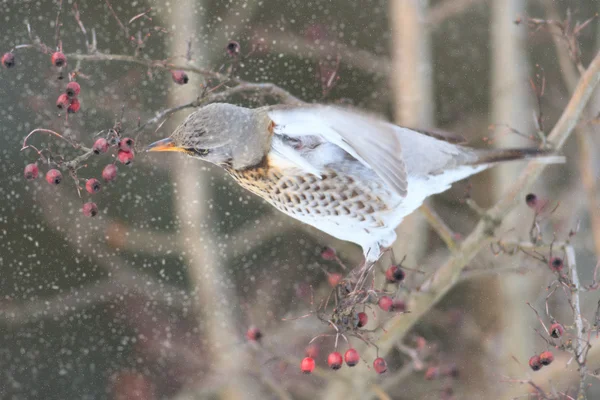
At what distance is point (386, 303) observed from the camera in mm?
960

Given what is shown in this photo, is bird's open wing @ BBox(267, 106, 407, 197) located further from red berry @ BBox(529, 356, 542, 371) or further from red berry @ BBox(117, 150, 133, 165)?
red berry @ BBox(529, 356, 542, 371)

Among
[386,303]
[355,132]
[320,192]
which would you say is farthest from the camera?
[386,303]

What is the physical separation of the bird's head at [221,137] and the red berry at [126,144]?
0.06ft

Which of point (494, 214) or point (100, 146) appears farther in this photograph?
point (494, 214)

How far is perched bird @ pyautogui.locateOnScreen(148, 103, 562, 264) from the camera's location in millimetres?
745

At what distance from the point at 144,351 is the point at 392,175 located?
1.25 meters

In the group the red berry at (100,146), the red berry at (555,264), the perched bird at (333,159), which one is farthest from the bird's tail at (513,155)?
the red berry at (100,146)

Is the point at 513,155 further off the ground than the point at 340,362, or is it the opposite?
the point at 513,155

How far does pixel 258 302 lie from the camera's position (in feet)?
6.17

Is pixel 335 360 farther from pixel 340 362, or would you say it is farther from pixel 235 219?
pixel 235 219

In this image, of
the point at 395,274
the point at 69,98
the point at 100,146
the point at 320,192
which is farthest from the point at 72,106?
the point at 395,274

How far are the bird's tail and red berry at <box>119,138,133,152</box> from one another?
0.46 metres

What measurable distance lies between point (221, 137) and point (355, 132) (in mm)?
157

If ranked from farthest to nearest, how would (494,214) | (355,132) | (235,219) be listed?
(235,219)
(494,214)
(355,132)
